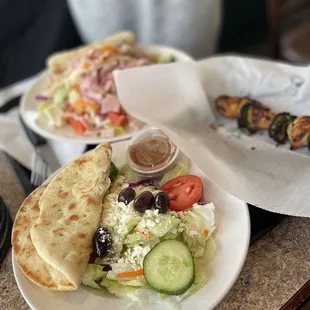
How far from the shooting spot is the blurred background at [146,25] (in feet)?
8.27

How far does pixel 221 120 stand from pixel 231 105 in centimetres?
7

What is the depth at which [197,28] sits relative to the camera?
2561 millimetres

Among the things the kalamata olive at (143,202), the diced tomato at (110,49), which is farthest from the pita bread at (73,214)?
the diced tomato at (110,49)

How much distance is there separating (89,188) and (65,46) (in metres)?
1.71

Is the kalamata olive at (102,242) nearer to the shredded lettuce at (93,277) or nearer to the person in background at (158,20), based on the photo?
the shredded lettuce at (93,277)

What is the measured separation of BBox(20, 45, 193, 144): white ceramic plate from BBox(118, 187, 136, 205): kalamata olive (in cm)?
45

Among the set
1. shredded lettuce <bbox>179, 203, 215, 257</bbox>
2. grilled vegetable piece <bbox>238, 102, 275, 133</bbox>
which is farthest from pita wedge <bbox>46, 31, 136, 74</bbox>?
shredded lettuce <bbox>179, 203, 215, 257</bbox>

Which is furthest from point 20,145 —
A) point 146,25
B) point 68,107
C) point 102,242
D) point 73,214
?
point 146,25

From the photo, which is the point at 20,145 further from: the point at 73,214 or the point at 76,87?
the point at 73,214

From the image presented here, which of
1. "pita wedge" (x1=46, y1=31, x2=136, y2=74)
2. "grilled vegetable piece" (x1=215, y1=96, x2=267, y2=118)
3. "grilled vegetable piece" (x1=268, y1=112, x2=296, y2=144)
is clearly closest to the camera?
"grilled vegetable piece" (x1=268, y1=112, x2=296, y2=144)

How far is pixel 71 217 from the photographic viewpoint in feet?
4.18

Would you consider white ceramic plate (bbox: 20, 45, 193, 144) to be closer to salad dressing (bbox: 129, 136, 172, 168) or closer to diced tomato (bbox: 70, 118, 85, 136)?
diced tomato (bbox: 70, 118, 85, 136)

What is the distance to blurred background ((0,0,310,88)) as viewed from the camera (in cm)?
252

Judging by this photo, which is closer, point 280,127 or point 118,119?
point 280,127
